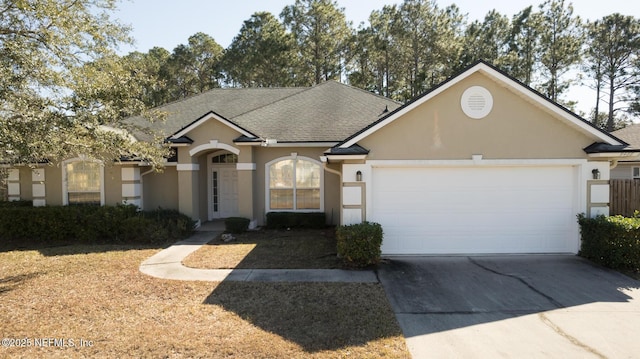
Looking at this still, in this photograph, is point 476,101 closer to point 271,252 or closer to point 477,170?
point 477,170

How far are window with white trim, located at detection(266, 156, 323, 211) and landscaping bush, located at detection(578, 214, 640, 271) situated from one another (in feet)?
26.6

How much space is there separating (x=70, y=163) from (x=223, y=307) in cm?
1093

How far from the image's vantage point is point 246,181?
12.5 meters

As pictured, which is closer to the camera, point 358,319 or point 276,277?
point 358,319

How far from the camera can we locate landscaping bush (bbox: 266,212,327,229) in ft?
41.0

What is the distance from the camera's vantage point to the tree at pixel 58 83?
7066 millimetres

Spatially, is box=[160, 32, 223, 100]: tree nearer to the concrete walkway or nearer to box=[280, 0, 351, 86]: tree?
box=[280, 0, 351, 86]: tree

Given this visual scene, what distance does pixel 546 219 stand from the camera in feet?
28.5

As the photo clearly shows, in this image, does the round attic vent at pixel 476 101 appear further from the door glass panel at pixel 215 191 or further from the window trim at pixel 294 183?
the door glass panel at pixel 215 191

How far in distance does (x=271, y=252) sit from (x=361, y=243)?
2.90 metres

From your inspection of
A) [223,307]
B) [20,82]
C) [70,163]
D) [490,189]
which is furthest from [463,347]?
[70,163]

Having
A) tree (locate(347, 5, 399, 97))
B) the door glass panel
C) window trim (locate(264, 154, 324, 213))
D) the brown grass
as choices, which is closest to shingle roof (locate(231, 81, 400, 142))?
window trim (locate(264, 154, 324, 213))

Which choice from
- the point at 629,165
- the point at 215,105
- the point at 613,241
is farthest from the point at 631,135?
the point at 215,105

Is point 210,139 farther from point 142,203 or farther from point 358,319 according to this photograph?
point 358,319
